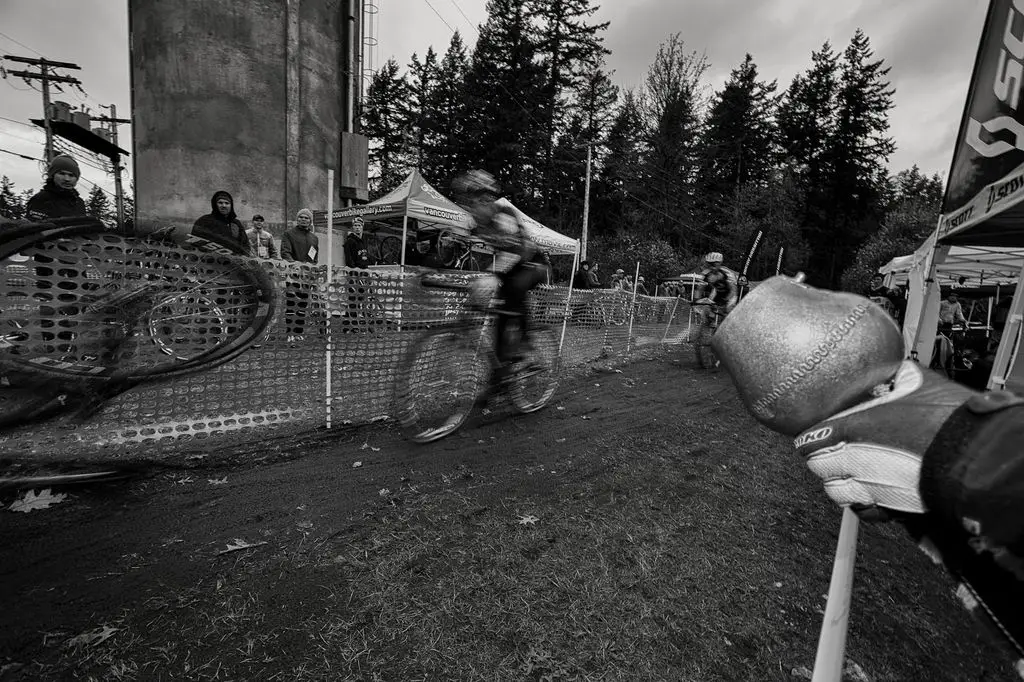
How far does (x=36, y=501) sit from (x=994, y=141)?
892cm

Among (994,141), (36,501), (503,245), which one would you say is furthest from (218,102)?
(994,141)

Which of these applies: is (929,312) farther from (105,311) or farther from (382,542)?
(105,311)

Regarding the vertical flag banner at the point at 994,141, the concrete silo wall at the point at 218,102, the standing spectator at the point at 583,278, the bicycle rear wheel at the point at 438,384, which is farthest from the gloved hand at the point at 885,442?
the concrete silo wall at the point at 218,102

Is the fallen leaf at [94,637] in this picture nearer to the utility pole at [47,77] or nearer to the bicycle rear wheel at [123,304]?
the bicycle rear wheel at [123,304]

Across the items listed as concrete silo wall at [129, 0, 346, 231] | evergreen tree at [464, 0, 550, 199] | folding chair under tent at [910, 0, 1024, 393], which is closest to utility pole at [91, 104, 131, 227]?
concrete silo wall at [129, 0, 346, 231]

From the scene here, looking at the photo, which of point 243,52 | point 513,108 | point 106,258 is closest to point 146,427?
point 106,258

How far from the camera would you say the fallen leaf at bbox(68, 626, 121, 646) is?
184 cm

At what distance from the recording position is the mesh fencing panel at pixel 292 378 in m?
3.50

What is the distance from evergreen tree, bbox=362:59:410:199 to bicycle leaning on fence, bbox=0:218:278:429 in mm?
44280

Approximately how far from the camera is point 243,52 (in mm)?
12805

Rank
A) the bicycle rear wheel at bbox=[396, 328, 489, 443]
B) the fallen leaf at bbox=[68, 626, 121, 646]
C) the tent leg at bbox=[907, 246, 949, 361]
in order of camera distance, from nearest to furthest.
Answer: the fallen leaf at bbox=[68, 626, 121, 646]
the bicycle rear wheel at bbox=[396, 328, 489, 443]
the tent leg at bbox=[907, 246, 949, 361]

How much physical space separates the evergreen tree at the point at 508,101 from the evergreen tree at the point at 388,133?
996 centimetres

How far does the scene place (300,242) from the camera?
7961mm

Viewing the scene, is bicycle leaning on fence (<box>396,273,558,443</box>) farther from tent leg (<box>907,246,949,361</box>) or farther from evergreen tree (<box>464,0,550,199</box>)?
evergreen tree (<box>464,0,550,199</box>)
